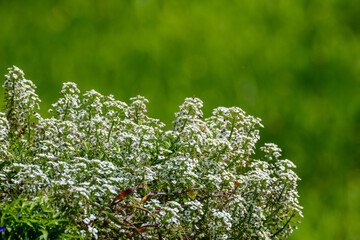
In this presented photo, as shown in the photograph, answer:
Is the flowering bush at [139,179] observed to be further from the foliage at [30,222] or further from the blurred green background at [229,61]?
the blurred green background at [229,61]

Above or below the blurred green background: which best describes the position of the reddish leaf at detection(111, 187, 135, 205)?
below

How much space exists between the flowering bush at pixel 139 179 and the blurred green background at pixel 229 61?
3.25 ft

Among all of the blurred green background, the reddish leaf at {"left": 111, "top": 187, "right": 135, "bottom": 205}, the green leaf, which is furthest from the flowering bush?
the blurred green background

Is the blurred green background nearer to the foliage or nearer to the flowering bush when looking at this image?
the flowering bush

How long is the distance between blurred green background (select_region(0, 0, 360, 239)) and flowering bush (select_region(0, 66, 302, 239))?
0.99 metres

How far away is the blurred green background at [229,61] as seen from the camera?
4.36m

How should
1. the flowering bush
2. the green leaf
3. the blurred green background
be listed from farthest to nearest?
the blurred green background → the flowering bush → the green leaf

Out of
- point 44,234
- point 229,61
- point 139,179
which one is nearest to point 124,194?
point 139,179

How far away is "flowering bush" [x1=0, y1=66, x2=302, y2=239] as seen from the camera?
2.42 meters

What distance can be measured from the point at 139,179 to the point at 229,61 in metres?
2.29

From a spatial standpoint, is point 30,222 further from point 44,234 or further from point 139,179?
point 139,179

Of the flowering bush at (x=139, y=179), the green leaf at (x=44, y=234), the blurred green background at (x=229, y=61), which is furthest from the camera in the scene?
the blurred green background at (x=229, y=61)

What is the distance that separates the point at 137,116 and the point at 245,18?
216 cm

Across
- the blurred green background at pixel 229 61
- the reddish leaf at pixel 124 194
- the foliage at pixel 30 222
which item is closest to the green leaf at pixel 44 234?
the foliage at pixel 30 222
